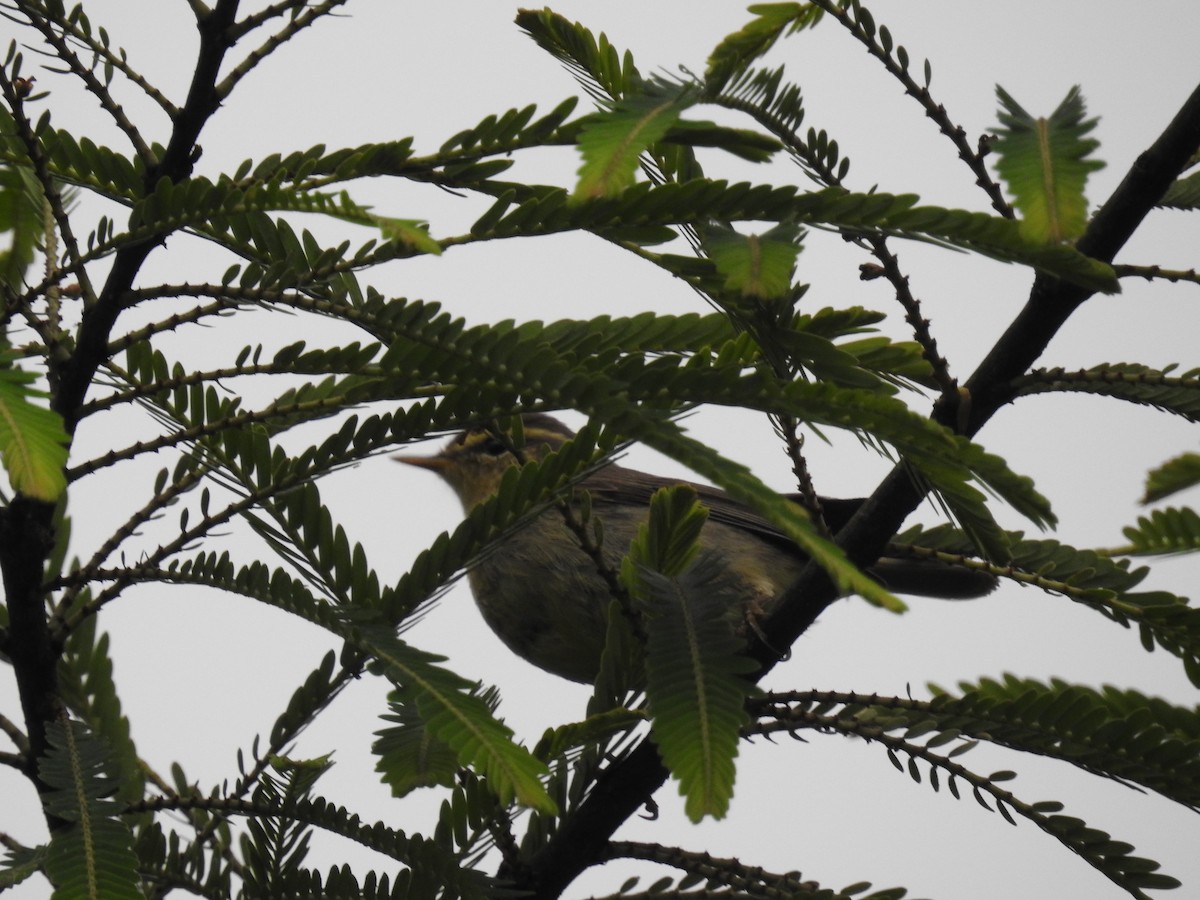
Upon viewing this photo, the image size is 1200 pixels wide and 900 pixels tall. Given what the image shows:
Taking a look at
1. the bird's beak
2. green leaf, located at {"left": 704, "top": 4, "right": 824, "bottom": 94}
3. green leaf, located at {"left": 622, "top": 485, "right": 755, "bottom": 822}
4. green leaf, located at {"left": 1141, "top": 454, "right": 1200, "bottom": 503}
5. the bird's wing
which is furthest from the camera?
the bird's beak

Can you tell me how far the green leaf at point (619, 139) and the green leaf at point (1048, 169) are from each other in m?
0.48

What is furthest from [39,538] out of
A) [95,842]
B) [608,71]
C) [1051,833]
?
[1051,833]

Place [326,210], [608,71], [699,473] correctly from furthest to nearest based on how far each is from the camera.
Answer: [608,71], [326,210], [699,473]

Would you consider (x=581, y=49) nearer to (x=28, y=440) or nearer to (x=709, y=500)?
(x=28, y=440)

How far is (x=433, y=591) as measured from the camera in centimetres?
230

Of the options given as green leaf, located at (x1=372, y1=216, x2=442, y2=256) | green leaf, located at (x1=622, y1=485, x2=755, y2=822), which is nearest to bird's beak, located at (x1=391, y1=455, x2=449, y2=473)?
green leaf, located at (x1=622, y1=485, x2=755, y2=822)

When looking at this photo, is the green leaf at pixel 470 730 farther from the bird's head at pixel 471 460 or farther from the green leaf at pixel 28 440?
the bird's head at pixel 471 460

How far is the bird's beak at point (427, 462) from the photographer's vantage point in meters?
6.80

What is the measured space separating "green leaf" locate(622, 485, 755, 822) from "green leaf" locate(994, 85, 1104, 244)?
0.73 metres

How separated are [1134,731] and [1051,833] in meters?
0.27

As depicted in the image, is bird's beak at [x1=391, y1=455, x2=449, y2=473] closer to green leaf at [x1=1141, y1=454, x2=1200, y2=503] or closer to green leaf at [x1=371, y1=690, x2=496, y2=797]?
green leaf at [x1=371, y1=690, x2=496, y2=797]

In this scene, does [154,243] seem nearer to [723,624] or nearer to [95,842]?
[95,842]

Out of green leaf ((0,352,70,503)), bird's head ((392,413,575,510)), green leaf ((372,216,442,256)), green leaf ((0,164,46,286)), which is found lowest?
green leaf ((0,352,70,503))

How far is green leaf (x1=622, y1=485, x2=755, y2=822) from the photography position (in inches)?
73.0
